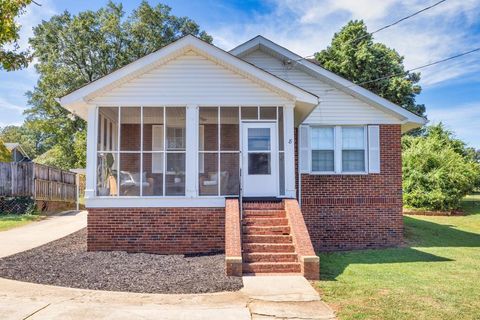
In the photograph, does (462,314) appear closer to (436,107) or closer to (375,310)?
(375,310)

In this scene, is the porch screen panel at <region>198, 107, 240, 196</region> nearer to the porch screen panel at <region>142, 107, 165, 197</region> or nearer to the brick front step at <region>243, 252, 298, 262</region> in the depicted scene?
the porch screen panel at <region>142, 107, 165, 197</region>

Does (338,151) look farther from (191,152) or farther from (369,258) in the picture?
(191,152)

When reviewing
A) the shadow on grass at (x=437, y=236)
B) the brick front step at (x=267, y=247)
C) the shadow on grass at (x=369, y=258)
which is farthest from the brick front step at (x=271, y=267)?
the shadow on grass at (x=437, y=236)

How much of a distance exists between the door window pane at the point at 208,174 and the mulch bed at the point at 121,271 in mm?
1702

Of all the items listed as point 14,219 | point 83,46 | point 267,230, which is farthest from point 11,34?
point 83,46

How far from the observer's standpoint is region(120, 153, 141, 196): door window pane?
35.2ft

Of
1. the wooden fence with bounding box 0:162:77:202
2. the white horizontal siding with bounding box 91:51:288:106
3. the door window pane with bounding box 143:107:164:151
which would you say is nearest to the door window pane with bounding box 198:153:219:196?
the door window pane with bounding box 143:107:164:151

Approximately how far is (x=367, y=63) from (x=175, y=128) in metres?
24.4

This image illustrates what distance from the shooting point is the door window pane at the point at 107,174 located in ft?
35.1

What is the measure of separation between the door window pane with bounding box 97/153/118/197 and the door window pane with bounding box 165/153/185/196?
133 centimetres

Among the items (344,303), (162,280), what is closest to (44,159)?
(162,280)

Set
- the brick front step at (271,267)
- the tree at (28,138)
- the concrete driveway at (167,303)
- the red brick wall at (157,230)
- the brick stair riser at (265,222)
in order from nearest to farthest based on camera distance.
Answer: the concrete driveway at (167,303) < the brick front step at (271,267) < the brick stair riser at (265,222) < the red brick wall at (157,230) < the tree at (28,138)

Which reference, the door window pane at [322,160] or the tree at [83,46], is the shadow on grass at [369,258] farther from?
the tree at [83,46]

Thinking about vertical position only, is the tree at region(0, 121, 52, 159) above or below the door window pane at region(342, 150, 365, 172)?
above
